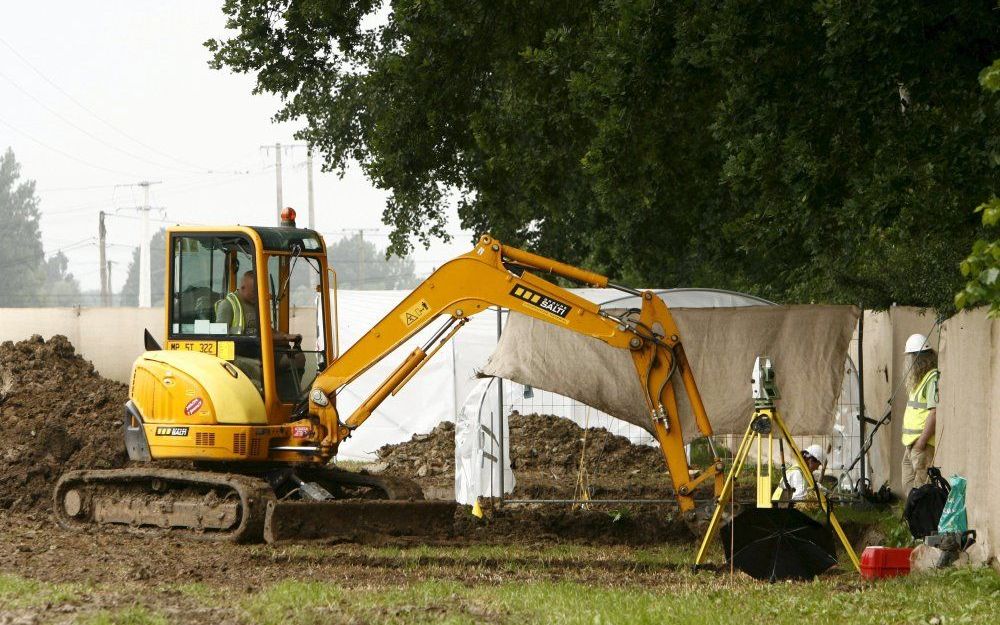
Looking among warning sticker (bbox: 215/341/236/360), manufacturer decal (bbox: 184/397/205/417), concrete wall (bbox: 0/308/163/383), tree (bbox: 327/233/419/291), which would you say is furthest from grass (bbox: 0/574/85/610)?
tree (bbox: 327/233/419/291)

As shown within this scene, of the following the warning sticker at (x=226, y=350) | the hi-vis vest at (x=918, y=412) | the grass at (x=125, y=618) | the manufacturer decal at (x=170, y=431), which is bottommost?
the grass at (x=125, y=618)

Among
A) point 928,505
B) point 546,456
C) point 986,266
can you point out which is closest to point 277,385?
point 928,505

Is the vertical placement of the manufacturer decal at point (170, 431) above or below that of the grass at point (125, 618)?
above

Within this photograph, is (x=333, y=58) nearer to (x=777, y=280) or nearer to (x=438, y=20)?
(x=438, y=20)

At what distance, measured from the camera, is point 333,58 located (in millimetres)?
17359

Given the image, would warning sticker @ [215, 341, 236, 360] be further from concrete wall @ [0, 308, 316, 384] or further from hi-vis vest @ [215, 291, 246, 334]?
concrete wall @ [0, 308, 316, 384]

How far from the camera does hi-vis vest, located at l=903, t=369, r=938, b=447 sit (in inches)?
491

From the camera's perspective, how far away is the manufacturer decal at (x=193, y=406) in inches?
506

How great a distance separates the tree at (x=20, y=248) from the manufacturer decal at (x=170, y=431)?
302 ft

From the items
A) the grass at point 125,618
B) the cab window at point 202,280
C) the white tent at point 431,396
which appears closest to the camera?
the grass at point 125,618

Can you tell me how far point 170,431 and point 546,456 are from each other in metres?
9.24

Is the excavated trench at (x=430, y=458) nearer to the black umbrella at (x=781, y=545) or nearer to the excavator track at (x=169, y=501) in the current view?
the excavator track at (x=169, y=501)

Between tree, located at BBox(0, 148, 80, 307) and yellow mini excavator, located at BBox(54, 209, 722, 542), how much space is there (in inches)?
3622

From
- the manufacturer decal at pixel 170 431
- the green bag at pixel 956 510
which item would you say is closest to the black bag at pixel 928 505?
the green bag at pixel 956 510
